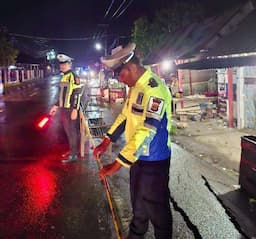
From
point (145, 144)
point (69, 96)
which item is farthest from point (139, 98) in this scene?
point (69, 96)

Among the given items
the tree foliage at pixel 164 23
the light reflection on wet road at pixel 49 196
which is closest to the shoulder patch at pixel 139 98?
the light reflection on wet road at pixel 49 196

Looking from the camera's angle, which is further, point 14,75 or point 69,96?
point 14,75

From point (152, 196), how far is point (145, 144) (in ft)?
1.88

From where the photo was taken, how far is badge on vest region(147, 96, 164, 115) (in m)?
2.95

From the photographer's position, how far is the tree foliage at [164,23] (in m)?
17.7

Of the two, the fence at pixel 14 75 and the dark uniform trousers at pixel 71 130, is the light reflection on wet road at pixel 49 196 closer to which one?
the dark uniform trousers at pixel 71 130

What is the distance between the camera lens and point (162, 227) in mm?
3234

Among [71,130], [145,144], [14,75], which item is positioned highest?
[14,75]

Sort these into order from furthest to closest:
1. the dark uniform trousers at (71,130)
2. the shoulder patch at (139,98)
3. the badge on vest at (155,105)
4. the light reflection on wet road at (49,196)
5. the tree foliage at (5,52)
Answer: the tree foliage at (5,52) < the dark uniform trousers at (71,130) < the light reflection on wet road at (49,196) < the shoulder patch at (139,98) < the badge on vest at (155,105)

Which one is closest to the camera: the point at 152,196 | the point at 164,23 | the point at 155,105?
the point at 155,105

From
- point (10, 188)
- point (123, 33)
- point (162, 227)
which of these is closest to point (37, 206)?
point (10, 188)

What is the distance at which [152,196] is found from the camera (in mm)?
3170

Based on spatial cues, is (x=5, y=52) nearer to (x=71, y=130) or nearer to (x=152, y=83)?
(x=71, y=130)

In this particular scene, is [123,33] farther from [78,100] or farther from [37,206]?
[37,206]
